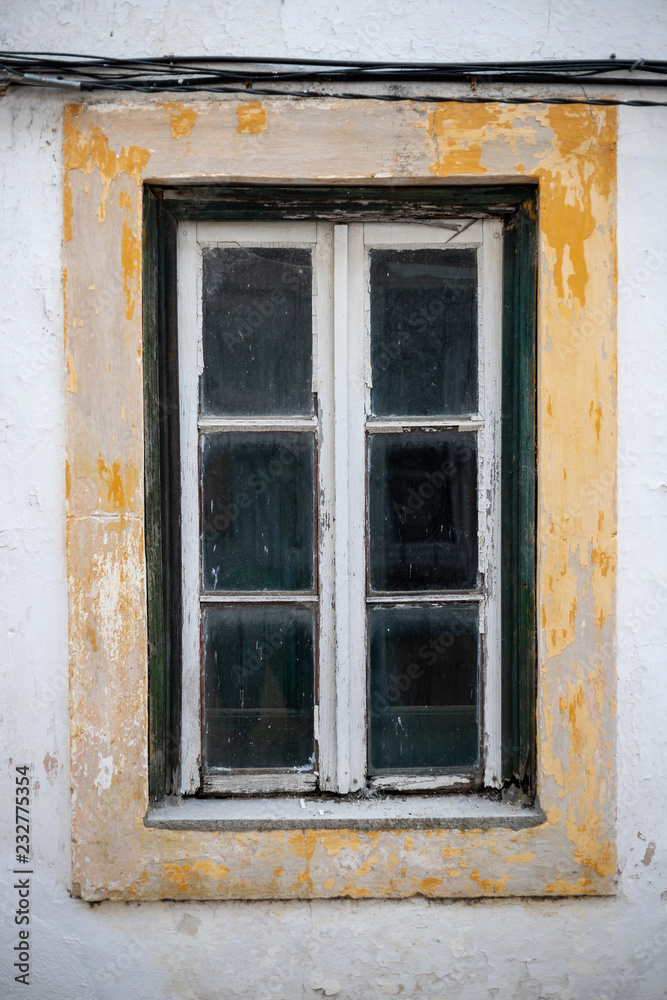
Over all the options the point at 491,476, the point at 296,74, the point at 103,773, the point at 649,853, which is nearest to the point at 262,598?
the point at 103,773

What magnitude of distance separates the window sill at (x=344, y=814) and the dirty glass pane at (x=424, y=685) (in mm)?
126

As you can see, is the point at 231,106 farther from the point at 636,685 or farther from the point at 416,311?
the point at 636,685

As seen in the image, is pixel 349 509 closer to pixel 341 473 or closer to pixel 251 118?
pixel 341 473

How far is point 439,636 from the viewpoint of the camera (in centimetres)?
239

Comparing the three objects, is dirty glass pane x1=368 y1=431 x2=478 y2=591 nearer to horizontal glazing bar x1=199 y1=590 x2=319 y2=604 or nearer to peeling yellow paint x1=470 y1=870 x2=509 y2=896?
horizontal glazing bar x1=199 y1=590 x2=319 y2=604

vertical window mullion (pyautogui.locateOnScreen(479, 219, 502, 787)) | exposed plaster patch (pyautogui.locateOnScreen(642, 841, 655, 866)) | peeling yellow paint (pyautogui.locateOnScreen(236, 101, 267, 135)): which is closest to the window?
vertical window mullion (pyautogui.locateOnScreen(479, 219, 502, 787))

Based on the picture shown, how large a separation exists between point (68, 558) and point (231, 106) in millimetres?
1373

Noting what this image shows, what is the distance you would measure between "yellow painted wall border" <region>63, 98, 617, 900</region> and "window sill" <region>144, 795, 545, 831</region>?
0.03 meters

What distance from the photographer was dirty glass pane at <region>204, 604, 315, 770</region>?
7.82ft

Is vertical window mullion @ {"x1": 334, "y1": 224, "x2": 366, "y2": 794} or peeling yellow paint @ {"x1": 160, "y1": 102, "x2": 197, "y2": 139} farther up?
peeling yellow paint @ {"x1": 160, "y1": 102, "x2": 197, "y2": 139}

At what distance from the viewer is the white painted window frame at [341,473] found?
7.68ft

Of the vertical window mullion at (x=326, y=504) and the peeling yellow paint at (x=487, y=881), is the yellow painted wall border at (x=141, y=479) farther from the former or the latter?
the vertical window mullion at (x=326, y=504)

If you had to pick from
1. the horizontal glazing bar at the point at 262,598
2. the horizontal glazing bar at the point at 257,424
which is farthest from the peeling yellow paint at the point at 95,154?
the horizontal glazing bar at the point at 262,598

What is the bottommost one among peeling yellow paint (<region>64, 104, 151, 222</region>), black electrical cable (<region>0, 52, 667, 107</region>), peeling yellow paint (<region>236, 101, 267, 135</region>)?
peeling yellow paint (<region>64, 104, 151, 222</region>)
